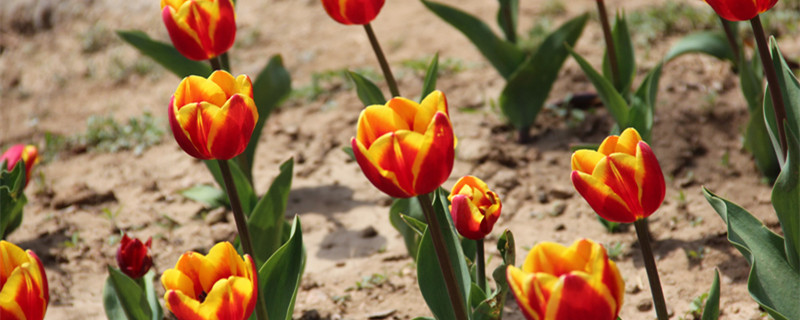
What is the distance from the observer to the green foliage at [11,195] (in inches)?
83.0

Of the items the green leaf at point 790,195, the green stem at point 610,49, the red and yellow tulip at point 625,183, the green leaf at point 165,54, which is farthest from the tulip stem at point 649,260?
the green leaf at point 165,54

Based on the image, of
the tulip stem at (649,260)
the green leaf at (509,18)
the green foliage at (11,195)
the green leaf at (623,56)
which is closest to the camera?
the tulip stem at (649,260)

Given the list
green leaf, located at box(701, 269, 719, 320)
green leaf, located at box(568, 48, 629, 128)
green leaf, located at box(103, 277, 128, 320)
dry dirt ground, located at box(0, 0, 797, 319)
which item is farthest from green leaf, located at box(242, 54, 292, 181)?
green leaf, located at box(701, 269, 719, 320)

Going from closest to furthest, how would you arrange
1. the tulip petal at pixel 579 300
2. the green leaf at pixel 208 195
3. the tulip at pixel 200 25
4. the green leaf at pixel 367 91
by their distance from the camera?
the tulip petal at pixel 579 300, the tulip at pixel 200 25, the green leaf at pixel 367 91, the green leaf at pixel 208 195

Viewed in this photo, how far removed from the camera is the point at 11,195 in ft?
7.20

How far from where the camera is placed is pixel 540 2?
438cm

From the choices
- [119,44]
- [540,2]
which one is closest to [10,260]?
[540,2]

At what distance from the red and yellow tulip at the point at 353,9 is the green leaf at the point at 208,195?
0.99m

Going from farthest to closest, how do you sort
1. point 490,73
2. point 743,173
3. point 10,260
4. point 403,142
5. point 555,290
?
point 490,73 < point 743,173 < point 10,260 < point 403,142 < point 555,290

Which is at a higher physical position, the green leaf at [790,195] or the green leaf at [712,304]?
the green leaf at [790,195]

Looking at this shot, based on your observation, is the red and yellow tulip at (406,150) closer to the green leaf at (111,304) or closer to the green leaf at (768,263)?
the green leaf at (768,263)

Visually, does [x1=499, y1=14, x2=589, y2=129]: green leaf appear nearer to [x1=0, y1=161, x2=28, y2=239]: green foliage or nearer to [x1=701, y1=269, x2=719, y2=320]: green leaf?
[x1=701, y1=269, x2=719, y2=320]: green leaf

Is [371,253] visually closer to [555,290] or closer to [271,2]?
[555,290]

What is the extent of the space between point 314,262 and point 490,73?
1487 mm
